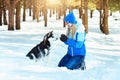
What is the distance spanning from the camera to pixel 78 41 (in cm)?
859

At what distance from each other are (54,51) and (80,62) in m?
4.98

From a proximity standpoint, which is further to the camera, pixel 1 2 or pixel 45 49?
pixel 1 2

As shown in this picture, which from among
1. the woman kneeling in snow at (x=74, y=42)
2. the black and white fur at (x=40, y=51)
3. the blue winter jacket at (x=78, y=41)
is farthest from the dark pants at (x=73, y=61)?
the black and white fur at (x=40, y=51)

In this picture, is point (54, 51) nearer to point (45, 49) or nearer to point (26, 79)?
point (45, 49)

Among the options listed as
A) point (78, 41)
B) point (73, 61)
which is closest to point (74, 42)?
point (78, 41)

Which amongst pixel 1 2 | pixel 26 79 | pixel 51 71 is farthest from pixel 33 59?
pixel 1 2

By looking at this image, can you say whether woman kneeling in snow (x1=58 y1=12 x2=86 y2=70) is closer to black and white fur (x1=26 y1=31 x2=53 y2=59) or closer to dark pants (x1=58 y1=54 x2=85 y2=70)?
dark pants (x1=58 y1=54 x2=85 y2=70)

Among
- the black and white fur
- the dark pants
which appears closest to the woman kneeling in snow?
the dark pants

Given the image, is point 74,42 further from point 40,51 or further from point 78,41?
point 40,51

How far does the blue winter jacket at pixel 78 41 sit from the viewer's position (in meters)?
8.58

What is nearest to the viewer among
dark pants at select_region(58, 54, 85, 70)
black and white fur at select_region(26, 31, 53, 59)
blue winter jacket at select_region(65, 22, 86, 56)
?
blue winter jacket at select_region(65, 22, 86, 56)

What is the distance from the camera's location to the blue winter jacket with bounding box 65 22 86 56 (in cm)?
858

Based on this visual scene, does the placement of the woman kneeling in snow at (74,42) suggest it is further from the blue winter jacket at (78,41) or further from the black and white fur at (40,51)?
the black and white fur at (40,51)

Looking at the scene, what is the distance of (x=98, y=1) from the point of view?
1383 inches
